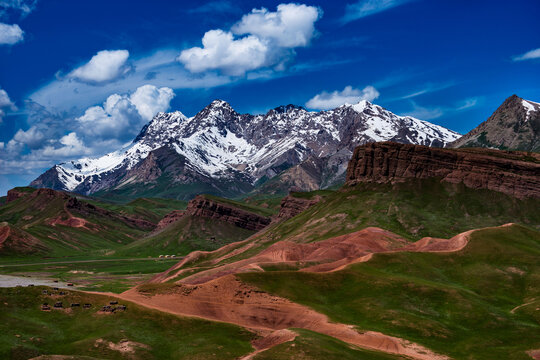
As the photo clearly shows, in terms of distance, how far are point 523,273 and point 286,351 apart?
69176 mm

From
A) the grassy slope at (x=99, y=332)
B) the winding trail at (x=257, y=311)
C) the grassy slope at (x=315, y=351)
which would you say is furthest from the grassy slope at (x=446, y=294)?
the grassy slope at (x=99, y=332)

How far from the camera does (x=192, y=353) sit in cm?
7019

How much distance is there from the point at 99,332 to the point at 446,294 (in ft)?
203

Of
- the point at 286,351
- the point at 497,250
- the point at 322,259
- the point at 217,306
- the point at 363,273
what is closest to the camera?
the point at 286,351

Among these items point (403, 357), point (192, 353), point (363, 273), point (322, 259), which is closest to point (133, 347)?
point (192, 353)

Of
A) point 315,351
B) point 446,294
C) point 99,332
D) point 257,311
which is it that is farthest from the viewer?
point 446,294

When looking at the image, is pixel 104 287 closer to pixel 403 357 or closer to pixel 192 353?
pixel 192 353

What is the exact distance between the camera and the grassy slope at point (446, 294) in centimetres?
7988

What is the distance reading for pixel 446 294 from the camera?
9544 cm

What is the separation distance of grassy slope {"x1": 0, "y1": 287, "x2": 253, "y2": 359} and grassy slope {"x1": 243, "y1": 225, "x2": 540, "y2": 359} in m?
22.1

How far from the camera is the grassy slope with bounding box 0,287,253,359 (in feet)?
227

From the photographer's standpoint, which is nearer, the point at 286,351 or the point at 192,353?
the point at 286,351

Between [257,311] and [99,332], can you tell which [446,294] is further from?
[99,332]

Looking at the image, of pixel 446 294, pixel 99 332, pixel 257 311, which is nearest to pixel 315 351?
pixel 257 311
